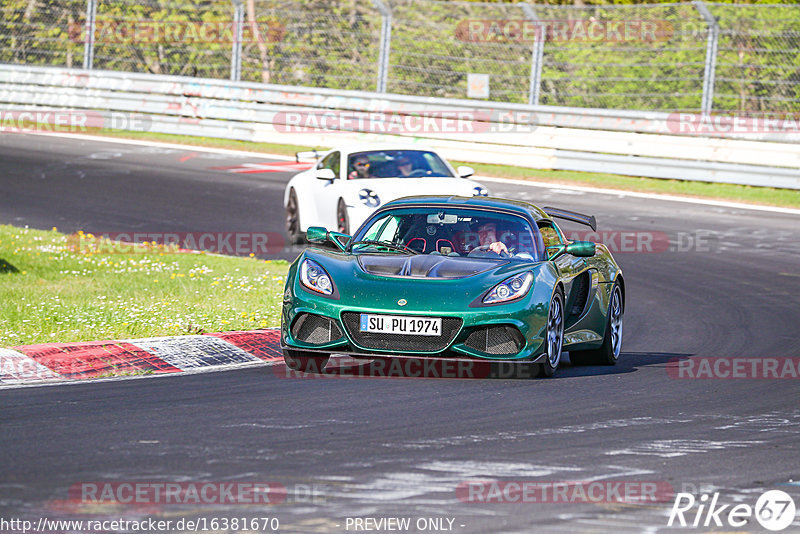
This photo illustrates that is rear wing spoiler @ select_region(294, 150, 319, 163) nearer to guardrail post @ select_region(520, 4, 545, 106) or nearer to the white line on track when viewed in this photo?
the white line on track

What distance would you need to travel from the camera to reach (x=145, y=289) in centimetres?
1275

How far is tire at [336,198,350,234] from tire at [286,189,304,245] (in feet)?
3.91

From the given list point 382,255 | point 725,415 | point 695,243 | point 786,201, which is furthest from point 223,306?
point 786,201

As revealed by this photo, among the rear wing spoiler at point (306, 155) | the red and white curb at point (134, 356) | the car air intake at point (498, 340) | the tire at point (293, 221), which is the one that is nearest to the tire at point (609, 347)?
the car air intake at point (498, 340)

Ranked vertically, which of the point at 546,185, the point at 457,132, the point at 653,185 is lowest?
the point at 546,185

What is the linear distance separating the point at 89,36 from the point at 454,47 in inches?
325

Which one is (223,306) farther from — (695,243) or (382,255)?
(695,243)

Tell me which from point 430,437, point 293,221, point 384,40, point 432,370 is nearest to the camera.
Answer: point 430,437

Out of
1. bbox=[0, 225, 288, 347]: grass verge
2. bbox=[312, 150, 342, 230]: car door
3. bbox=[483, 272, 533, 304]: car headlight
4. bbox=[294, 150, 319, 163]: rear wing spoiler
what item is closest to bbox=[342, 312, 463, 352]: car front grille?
→ bbox=[483, 272, 533, 304]: car headlight

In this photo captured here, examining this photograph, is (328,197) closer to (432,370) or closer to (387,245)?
(387,245)

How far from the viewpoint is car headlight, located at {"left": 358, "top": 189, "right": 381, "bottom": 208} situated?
52.6ft

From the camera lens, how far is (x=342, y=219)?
1638 centimetres

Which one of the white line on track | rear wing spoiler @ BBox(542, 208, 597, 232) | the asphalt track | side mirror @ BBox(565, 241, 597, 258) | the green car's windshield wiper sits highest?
rear wing spoiler @ BBox(542, 208, 597, 232)

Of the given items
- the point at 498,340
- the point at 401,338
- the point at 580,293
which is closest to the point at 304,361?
the point at 401,338
